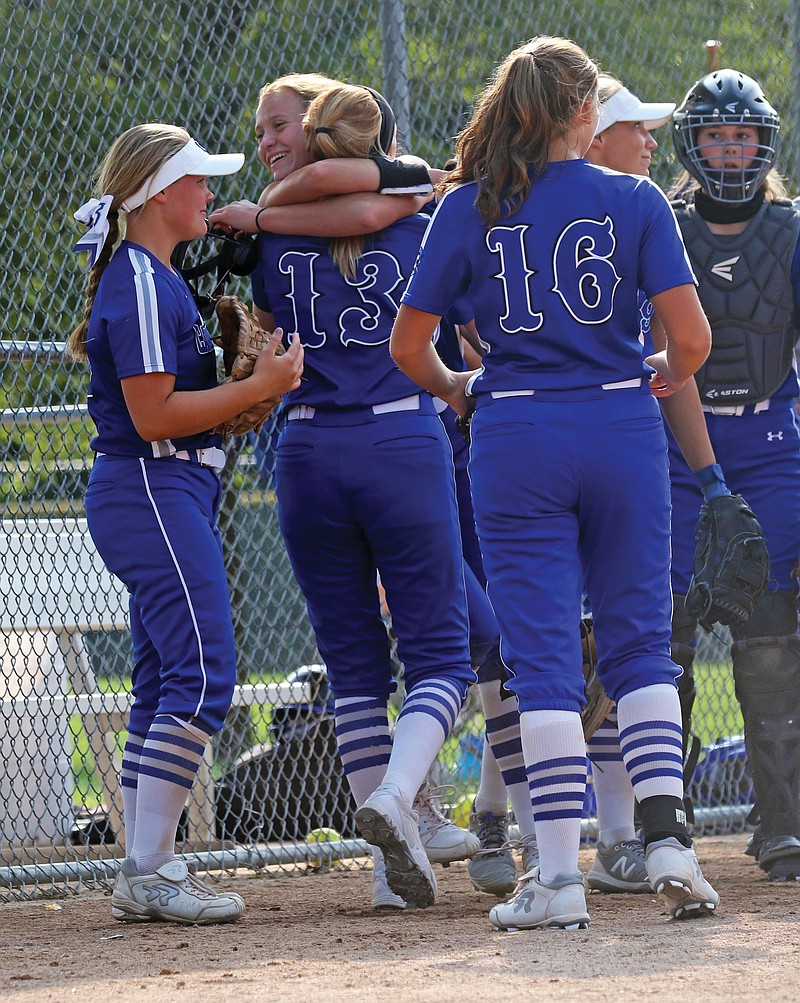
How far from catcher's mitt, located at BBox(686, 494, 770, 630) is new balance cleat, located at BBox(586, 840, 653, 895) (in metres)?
0.71

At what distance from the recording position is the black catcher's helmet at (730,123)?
4.47m

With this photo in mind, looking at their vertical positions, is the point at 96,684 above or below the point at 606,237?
below

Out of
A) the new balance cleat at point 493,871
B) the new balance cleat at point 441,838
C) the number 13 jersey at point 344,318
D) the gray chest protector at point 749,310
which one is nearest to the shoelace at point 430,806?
the new balance cleat at point 441,838

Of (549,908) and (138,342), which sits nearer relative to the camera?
(549,908)

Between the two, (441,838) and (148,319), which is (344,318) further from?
(441,838)

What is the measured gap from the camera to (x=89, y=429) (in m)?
5.38

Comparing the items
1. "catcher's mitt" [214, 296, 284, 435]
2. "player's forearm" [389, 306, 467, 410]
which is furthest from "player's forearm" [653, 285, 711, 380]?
"catcher's mitt" [214, 296, 284, 435]

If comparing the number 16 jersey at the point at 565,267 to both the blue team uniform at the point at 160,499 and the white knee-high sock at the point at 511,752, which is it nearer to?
the blue team uniform at the point at 160,499

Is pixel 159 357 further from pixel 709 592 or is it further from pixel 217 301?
pixel 709 592

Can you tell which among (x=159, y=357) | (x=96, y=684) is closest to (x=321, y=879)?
(x=96, y=684)

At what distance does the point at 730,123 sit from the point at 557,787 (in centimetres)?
227

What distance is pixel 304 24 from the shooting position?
17.7 feet

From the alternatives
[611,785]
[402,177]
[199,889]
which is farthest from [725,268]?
[199,889]

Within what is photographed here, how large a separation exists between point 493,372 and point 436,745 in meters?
0.97
